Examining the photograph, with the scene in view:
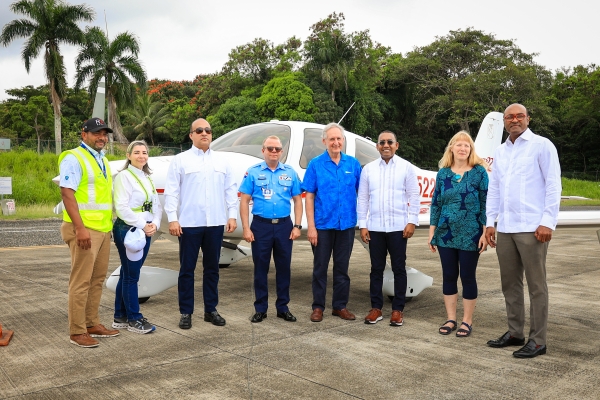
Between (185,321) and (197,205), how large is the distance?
102 centimetres

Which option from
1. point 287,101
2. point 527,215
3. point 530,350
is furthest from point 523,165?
point 287,101

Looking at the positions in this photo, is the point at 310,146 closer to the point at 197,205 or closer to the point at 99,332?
the point at 197,205

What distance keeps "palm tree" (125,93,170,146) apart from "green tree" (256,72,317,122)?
65.2 feet

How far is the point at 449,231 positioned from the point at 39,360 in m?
3.31

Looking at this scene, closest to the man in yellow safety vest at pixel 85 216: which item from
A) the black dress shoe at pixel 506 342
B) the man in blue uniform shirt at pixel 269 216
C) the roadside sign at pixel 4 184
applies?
the man in blue uniform shirt at pixel 269 216

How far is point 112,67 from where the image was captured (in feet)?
106

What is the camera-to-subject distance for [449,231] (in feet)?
14.9

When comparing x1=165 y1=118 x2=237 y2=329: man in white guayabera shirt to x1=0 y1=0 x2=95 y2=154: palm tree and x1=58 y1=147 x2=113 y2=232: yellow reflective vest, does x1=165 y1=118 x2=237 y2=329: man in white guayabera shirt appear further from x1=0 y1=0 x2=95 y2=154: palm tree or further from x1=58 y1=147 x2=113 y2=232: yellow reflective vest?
A: x1=0 y1=0 x2=95 y2=154: palm tree

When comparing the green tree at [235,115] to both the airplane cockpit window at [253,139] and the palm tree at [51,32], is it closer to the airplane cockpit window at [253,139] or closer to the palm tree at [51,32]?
the palm tree at [51,32]

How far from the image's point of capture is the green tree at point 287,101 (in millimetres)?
33281

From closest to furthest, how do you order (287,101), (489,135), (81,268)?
1. (81,268)
2. (489,135)
3. (287,101)

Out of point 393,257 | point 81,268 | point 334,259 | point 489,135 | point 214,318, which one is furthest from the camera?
point 489,135

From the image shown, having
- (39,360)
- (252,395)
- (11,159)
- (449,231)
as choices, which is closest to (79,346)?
(39,360)

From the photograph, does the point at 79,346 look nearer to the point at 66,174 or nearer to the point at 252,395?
the point at 66,174
